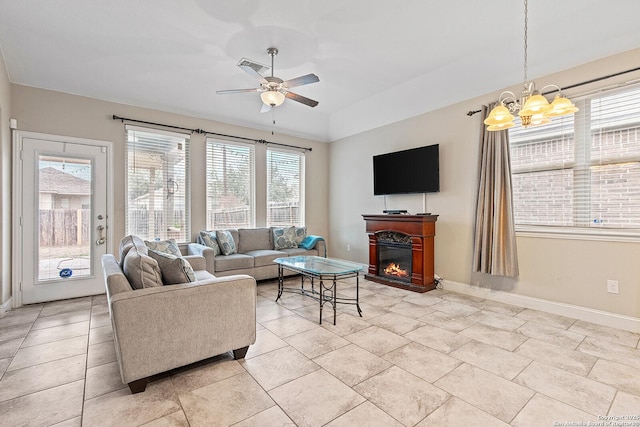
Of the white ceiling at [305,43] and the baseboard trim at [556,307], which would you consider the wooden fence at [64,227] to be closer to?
the white ceiling at [305,43]

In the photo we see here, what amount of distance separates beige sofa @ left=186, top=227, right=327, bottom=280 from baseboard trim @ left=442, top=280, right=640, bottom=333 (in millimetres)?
2479

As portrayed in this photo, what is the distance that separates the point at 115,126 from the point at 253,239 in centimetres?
274

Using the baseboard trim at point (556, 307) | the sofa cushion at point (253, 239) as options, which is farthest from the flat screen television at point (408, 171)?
the sofa cushion at point (253, 239)

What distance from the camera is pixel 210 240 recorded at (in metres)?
4.77

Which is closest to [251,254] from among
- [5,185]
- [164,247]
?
[164,247]

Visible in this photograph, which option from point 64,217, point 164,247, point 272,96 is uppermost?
point 272,96

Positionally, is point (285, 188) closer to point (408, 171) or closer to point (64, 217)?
point (408, 171)

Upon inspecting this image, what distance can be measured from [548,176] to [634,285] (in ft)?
4.53

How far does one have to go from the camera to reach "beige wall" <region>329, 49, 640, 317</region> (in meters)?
3.11

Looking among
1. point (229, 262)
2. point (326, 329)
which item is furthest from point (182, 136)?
point (326, 329)

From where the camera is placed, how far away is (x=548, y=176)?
358cm

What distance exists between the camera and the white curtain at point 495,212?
Answer: 3727 millimetres

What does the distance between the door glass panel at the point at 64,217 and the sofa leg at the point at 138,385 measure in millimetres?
3048

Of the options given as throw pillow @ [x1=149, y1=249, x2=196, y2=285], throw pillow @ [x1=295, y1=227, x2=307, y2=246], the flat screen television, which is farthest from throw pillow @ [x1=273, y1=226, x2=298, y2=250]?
throw pillow @ [x1=149, y1=249, x2=196, y2=285]
